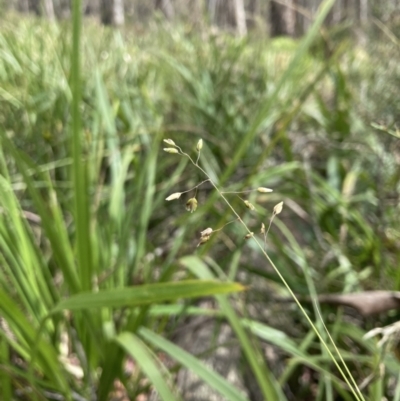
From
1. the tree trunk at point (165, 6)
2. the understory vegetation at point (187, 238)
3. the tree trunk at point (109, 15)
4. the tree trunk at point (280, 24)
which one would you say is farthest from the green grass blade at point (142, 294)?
the tree trunk at point (280, 24)

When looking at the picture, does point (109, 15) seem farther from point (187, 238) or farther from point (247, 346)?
point (247, 346)

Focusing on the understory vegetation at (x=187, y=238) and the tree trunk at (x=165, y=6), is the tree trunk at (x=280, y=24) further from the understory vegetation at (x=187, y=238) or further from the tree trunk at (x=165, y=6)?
the understory vegetation at (x=187, y=238)

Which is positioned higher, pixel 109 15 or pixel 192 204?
pixel 192 204

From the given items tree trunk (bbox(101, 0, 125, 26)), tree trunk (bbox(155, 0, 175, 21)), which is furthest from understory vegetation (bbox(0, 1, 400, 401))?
tree trunk (bbox(101, 0, 125, 26))

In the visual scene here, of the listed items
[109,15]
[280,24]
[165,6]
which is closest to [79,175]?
[165,6]

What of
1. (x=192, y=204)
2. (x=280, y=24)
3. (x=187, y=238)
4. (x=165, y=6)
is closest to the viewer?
(x=192, y=204)

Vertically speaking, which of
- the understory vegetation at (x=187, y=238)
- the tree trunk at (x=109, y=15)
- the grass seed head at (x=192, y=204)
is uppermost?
the grass seed head at (x=192, y=204)

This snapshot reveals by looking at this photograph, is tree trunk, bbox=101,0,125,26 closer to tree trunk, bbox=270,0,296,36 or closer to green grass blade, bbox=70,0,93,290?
green grass blade, bbox=70,0,93,290

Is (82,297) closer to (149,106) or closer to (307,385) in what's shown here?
(307,385)

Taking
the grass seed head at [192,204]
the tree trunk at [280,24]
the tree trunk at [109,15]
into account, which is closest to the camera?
the grass seed head at [192,204]
